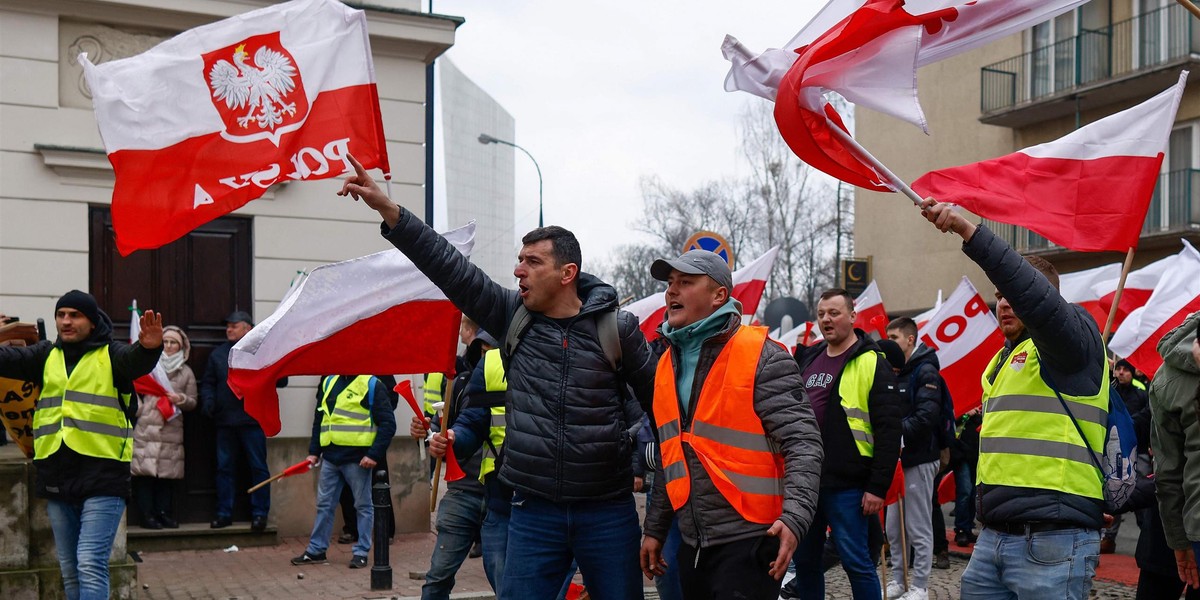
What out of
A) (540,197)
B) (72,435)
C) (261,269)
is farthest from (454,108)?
(72,435)

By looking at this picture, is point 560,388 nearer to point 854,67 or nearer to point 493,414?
point 854,67

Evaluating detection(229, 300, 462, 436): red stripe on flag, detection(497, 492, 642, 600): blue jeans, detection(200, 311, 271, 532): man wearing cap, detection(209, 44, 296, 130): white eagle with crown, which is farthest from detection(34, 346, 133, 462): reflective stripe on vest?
detection(200, 311, 271, 532): man wearing cap

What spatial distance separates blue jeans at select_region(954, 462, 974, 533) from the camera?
39.7 ft

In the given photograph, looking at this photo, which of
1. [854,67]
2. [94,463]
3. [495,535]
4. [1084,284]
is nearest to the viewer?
[854,67]

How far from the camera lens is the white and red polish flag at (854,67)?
17.0 feet

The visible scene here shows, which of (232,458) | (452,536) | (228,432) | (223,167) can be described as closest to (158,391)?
(228,432)

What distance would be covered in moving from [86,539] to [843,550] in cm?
421

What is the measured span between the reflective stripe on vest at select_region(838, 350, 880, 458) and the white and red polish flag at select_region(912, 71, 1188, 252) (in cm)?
206

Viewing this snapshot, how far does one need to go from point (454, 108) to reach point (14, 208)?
240ft

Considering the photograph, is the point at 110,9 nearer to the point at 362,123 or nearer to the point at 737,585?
the point at 362,123

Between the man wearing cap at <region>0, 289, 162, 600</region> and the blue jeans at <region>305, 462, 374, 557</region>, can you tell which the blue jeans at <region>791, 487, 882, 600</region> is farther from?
the blue jeans at <region>305, 462, 374, 557</region>

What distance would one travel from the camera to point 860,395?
727 cm

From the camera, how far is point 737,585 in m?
4.49

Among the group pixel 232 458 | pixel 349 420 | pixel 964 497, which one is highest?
pixel 349 420
